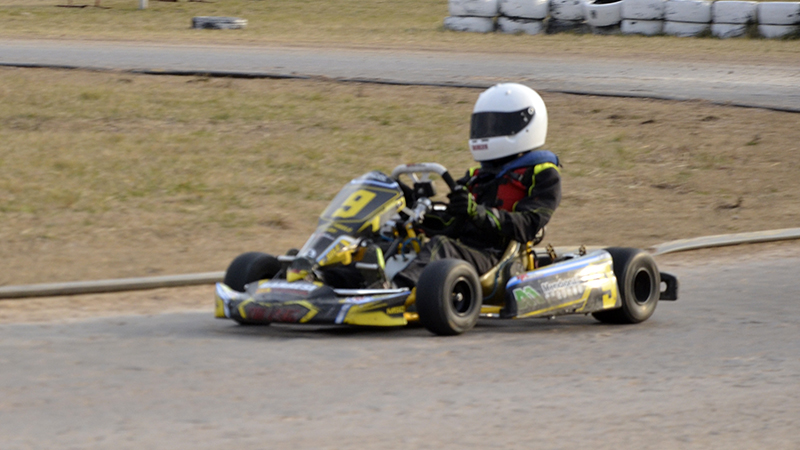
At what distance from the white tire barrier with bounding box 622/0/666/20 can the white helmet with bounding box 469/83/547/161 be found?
53.1 ft

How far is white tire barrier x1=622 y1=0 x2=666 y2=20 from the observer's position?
21625mm

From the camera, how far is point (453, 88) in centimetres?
1463

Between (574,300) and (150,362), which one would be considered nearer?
(150,362)

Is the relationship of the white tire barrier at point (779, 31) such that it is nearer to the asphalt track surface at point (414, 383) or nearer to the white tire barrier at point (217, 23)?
the white tire barrier at point (217, 23)

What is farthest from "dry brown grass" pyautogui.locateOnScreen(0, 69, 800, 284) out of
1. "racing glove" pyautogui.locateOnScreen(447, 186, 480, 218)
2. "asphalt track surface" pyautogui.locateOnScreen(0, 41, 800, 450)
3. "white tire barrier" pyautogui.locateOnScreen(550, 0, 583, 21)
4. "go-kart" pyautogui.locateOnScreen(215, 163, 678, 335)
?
Result: "white tire barrier" pyautogui.locateOnScreen(550, 0, 583, 21)

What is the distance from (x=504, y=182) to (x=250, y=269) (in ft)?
4.51

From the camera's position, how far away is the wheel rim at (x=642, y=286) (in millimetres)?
6273

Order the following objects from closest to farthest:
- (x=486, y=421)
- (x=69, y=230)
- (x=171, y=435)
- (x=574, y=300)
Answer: (x=171, y=435)
(x=486, y=421)
(x=574, y=300)
(x=69, y=230)

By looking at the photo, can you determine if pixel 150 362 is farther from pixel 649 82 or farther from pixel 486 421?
pixel 649 82

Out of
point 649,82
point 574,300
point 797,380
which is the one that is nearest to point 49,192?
point 574,300

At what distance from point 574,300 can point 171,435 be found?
2.57 metres

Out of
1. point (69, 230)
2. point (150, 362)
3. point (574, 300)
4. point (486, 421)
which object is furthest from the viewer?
point (69, 230)

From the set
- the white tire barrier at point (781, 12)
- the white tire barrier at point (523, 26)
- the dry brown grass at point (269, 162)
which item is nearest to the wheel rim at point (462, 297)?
the dry brown grass at point (269, 162)

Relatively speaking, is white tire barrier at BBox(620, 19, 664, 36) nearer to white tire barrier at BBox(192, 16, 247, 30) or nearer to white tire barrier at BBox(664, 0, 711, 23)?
white tire barrier at BBox(664, 0, 711, 23)
